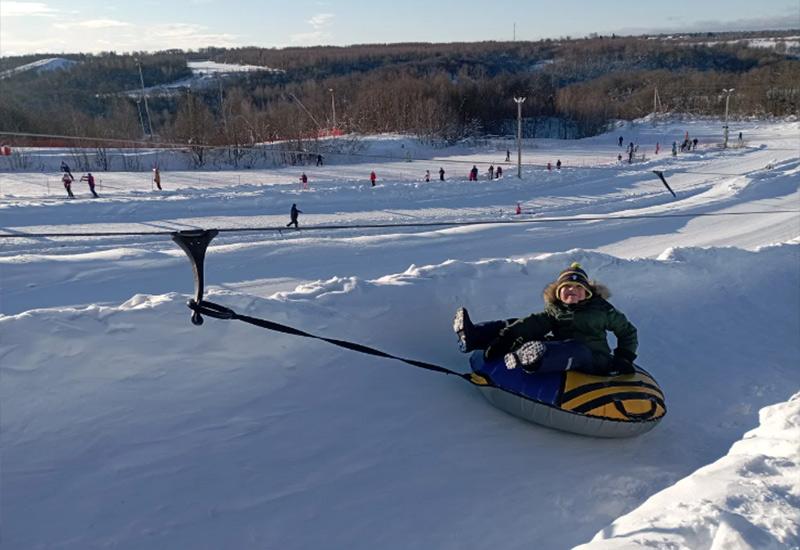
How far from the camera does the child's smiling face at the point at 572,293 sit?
18.3 ft

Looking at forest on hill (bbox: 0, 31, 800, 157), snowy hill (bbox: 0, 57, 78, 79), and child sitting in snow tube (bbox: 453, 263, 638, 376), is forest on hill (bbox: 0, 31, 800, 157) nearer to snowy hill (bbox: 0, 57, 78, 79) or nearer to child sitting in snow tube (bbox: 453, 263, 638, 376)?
snowy hill (bbox: 0, 57, 78, 79)

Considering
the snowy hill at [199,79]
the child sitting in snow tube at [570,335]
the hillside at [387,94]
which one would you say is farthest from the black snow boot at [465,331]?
the snowy hill at [199,79]

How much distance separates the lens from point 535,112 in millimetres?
76375

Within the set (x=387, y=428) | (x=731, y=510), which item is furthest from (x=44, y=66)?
(x=731, y=510)

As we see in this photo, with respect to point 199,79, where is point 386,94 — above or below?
below

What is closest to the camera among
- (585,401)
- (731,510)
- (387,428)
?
(731,510)

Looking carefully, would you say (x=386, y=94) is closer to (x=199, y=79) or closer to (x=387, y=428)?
(x=199, y=79)

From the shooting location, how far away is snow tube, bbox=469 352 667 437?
5211 mm

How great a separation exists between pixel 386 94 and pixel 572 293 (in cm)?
6514

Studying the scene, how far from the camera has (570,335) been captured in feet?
18.7

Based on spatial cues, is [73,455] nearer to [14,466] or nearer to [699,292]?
[14,466]

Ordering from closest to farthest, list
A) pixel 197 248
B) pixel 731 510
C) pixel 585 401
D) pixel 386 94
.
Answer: pixel 731 510 < pixel 197 248 < pixel 585 401 < pixel 386 94

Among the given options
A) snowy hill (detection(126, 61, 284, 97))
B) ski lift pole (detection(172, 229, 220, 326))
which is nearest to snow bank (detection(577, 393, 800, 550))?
ski lift pole (detection(172, 229, 220, 326))

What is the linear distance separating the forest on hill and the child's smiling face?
4611 centimetres
